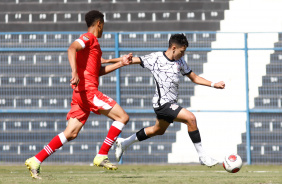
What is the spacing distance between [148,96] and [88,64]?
192 inches

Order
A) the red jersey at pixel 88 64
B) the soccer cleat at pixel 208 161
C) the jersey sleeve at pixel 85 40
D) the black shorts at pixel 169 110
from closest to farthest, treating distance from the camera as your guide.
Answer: the jersey sleeve at pixel 85 40
the red jersey at pixel 88 64
the soccer cleat at pixel 208 161
the black shorts at pixel 169 110

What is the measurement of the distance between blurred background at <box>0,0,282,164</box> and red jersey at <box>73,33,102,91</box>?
469 cm

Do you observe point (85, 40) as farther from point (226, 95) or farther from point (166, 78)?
point (226, 95)

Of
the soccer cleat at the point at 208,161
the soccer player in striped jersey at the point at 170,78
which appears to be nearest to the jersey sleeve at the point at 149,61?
the soccer player in striped jersey at the point at 170,78

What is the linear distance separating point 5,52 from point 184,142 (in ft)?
12.4

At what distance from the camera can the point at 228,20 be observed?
14320mm

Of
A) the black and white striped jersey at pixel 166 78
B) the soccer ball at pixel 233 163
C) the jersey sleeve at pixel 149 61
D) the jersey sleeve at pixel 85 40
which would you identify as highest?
the jersey sleeve at pixel 85 40

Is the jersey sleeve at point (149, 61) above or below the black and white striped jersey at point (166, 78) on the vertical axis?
above

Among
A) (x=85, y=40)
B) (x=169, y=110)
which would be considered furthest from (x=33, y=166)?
(x=169, y=110)

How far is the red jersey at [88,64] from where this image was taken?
7242mm

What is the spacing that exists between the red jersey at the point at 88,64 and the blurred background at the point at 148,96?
4694 millimetres

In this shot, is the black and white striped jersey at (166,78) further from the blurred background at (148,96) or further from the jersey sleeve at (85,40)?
the blurred background at (148,96)

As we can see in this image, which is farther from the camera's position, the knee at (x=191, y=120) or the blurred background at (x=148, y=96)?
the blurred background at (x=148, y=96)

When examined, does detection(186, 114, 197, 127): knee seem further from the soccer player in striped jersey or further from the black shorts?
the black shorts
